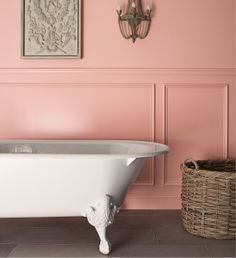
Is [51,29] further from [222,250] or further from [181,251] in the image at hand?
[222,250]

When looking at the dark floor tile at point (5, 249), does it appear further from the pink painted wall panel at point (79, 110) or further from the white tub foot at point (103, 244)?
the pink painted wall panel at point (79, 110)

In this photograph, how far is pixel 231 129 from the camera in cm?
240

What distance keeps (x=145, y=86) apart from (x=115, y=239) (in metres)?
1.17

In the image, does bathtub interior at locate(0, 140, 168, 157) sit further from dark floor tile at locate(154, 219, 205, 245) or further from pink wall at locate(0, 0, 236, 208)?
dark floor tile at locate(154, 219, 205, 245)

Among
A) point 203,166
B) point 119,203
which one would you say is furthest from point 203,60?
point 119,203

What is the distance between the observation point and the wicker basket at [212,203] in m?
1.78

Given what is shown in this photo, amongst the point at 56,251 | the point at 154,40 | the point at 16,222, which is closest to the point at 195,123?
the point at 154,40

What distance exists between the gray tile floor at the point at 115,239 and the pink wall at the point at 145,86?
1.16ft

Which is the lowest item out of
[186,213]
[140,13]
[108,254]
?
[108,254]

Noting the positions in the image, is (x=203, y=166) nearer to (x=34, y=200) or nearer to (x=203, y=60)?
(x=203, y=60)

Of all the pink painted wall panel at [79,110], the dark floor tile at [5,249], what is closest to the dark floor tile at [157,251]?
the dark floor tile at [5,249]

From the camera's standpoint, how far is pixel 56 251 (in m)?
1.65

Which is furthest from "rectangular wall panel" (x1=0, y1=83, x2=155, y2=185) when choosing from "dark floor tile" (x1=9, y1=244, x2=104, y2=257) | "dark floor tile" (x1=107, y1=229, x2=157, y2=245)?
"dark floor tile" (x1=9, y1=244, x2=104, y2=257)

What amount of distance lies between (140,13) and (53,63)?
781 millimetres
